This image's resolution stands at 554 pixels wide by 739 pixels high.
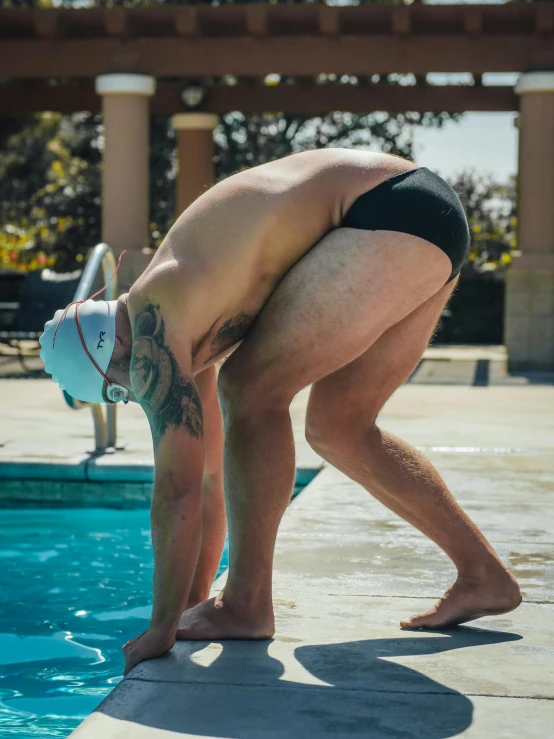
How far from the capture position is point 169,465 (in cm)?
255

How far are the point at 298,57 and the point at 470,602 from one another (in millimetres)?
10962

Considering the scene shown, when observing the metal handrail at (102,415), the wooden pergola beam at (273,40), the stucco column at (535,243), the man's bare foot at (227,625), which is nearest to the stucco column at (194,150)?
the wooden pergola beam at (273,40)

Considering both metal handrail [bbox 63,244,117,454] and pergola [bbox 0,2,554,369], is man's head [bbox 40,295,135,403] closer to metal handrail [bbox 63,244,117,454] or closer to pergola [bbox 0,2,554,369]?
metal handrail [bbox 63,244,117,454]

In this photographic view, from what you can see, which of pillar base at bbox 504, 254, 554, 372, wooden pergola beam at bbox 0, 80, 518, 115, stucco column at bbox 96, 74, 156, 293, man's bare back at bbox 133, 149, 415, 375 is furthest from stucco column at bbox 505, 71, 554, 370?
man's bare back at bbox 133, 149, 415, 375

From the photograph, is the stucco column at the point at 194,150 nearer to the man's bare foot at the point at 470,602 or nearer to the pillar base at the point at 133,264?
the pillar base at the point at 133,264

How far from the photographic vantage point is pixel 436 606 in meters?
2.94

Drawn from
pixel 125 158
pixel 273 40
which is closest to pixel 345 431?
pixel 125 158

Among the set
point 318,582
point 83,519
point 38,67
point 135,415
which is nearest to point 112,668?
point 318,582

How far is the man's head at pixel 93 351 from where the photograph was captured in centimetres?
280

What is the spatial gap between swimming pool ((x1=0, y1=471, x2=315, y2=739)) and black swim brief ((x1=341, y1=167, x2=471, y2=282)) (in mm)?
1511

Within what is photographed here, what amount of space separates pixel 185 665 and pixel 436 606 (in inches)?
28.2

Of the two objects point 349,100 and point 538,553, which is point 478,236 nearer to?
point 349,100

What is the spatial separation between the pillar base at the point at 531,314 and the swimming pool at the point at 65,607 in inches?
274

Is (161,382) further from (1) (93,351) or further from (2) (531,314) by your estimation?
(2) (531,314)
